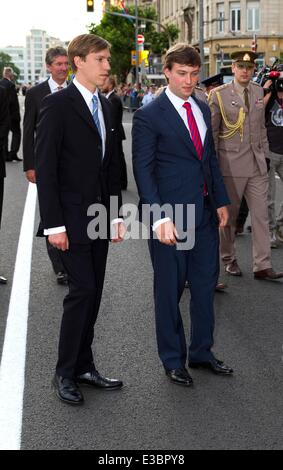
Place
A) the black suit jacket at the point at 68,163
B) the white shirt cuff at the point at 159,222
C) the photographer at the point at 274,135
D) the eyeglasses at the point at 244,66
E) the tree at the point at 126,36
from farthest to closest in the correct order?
the tree at the point at 126,36
the photographer at the point at 274,135
the eyeglasses at the point at 244,66
the white shirt cuff at the point at 159,222
the black suit jacket at the point at 68,163

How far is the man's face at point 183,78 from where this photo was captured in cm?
413

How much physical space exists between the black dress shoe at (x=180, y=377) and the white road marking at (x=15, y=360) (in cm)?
86

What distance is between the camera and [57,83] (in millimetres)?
6637

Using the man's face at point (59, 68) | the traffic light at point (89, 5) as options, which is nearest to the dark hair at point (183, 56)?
the man's face at point (59, 68)

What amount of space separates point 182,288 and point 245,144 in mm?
2489

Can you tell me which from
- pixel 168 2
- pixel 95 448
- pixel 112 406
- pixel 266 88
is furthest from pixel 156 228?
pixel 168 2

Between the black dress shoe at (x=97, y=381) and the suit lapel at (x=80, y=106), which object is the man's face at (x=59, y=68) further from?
the black dress shoe at (x=97, y=381)

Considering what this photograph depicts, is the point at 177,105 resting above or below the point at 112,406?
above

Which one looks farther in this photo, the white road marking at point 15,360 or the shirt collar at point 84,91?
the shirt collar at point 84,91

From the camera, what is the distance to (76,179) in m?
4.00

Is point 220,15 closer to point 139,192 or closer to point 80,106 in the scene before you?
point 139,192

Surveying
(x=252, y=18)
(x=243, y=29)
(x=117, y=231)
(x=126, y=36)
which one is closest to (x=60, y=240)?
(x=117, y=231)
